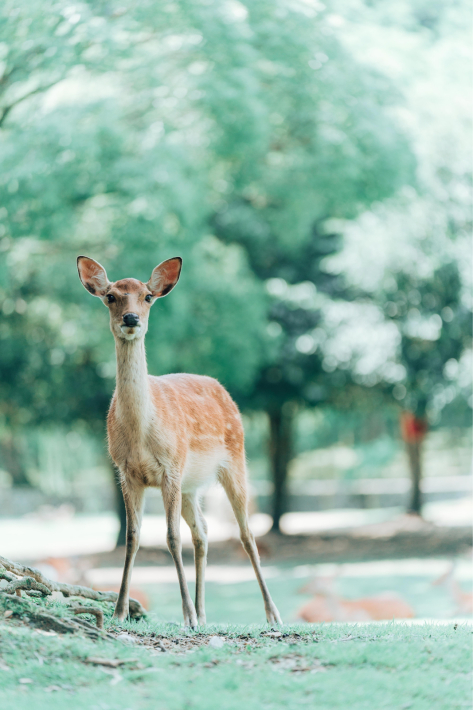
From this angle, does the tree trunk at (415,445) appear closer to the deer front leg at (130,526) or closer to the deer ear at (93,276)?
the deer front leg at (130,526)

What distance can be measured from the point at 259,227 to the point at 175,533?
1185cm

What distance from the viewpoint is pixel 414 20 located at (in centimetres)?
1419

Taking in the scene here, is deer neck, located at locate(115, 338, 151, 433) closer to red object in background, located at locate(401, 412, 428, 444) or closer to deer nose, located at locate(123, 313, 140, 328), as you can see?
deer nose, located at locate(123, 313, 140, 328)

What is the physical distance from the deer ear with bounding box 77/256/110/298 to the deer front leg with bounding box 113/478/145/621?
1134mm

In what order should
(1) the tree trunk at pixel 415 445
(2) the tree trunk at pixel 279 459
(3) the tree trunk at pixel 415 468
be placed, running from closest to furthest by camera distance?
(2) the tree trunk at pixel 279 459, (1) the tree trunk at pixel 415 445, (3) the tree trunk at pixel 415 468

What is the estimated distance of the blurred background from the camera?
35.0 ft

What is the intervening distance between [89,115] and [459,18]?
6.68 m

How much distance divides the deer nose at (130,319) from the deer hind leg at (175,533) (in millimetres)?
958

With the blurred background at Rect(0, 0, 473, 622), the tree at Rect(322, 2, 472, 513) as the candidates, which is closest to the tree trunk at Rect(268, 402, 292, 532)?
the blurred background at Rect(0, 0, 473, 622)

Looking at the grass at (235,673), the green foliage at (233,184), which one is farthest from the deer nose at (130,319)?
the green foliage at (233,184)

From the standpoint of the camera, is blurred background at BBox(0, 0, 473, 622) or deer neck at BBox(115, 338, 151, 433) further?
blurred background at BBox(0, 0, 473, 622)

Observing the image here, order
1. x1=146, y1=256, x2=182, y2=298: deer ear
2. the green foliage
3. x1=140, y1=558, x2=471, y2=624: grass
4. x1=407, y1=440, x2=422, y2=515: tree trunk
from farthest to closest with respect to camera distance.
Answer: x1=407, y1=440, x2=422, y2=515: tree trunk → x1=140, y1=558, x2=471, y2=624: grass → the green foliage → x1=146, y1=256, x2=182, y2=298: deer ear

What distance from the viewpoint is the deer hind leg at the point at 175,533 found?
16.0 feet

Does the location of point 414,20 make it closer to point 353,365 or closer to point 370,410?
point 353,365
